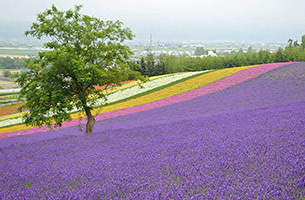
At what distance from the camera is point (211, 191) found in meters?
4.15

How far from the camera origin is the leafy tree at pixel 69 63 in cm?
1455

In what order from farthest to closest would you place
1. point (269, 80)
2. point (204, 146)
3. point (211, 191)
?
point (269, 80) < point (204, 146) < point (211, 191)

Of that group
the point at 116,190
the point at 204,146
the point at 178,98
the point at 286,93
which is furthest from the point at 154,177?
the point at 178,98

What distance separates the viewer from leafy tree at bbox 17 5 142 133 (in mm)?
14555

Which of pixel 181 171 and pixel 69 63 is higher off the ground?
pixel 69 63

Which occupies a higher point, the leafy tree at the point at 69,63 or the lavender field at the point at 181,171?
the leafy tree at the point at 69,63

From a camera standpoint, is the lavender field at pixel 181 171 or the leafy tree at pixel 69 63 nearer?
the lavender field at pixel 181 171

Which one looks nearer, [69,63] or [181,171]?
[181,171]

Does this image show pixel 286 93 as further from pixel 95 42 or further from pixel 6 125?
pixel 6 125

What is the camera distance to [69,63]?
47.2 feet

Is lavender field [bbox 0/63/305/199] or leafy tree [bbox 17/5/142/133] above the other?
leafy tree [bbox 17/5/142/133]

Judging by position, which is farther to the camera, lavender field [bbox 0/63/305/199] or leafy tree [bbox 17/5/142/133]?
leafy tree [bbox 17/5/142/133]

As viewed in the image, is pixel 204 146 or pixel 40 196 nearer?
pixel 40 196

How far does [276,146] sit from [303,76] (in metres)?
27.1
